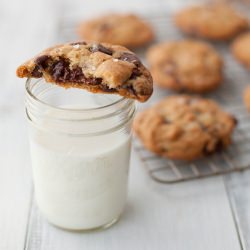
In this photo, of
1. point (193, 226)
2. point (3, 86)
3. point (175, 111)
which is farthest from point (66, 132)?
point (3, 86)

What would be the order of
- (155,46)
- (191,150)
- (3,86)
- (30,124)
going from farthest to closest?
(155,46) → (3,86) → (191,150) → (30,124)

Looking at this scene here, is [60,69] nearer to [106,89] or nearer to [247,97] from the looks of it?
[106,89]

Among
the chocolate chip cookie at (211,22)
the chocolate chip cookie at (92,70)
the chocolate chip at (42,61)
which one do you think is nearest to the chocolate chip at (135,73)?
the chocolate chip cookie at (92,70)

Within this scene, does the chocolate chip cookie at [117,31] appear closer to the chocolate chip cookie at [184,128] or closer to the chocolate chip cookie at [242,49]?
the chocolate chip cookie at [242,49]

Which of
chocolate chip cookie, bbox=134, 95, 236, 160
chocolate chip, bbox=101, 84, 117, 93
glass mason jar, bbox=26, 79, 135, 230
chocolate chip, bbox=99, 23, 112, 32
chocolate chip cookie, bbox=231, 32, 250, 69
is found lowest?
chocolate chip cookie, bbox=231, 32, 250, 69

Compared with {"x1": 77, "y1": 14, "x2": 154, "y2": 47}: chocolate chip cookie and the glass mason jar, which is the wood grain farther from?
{"x1": 77, "y1": 14, "x2": 154, "y2": 47}: chocolate chip cookie

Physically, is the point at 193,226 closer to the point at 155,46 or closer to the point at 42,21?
the point at 155,46

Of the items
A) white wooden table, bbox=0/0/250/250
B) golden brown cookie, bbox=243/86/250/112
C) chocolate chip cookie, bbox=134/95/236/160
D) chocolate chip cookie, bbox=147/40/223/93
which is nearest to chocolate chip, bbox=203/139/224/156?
chocolate chip cookie, bbox=134/95/236/160
